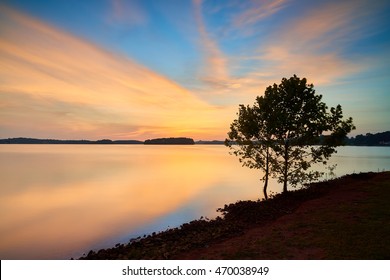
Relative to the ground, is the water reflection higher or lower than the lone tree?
lower

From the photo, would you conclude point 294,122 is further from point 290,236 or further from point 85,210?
point 85,210

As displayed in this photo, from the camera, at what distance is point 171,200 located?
1400 inches

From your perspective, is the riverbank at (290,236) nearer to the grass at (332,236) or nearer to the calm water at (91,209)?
the grass at (332,236)

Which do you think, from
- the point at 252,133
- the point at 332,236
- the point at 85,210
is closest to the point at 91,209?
the point at 85,210

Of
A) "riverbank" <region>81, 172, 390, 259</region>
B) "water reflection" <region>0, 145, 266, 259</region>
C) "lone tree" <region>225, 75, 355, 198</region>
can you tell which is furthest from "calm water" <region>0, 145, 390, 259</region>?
"lone tree" <region>225, 75, 355, 198</region>

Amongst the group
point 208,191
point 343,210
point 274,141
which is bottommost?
point 208,191

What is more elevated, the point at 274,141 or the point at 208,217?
the point at 274,141

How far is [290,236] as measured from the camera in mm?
15273

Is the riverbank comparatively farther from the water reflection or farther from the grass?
the water reflection

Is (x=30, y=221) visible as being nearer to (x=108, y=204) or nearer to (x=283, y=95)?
(x=108, y=204)

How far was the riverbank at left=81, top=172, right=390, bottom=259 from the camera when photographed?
501 inches

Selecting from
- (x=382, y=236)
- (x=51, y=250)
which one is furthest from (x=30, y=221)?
(x=382, y=236)

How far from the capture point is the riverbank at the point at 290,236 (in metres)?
12.7
